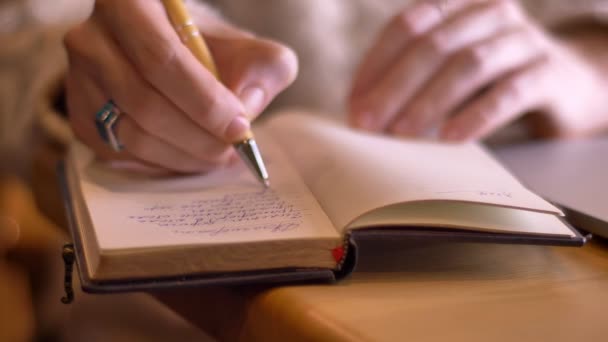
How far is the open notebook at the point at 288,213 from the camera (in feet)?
1.16

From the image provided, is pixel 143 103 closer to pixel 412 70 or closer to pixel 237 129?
pixel 237 129

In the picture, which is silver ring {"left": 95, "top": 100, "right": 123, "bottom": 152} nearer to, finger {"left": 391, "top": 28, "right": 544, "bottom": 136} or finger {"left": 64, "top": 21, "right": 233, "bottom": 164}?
finger {"left": 64, "top": 21, "right": 233, "bottom": 164}

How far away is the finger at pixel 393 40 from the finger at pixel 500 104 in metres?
0.09

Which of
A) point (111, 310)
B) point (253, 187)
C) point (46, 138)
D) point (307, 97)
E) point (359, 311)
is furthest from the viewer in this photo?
point (307, 97)

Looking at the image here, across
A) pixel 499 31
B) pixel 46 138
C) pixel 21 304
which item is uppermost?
pixel 499 31

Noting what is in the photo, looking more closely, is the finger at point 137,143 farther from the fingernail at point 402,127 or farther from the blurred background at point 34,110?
the blurred background at point 34,110

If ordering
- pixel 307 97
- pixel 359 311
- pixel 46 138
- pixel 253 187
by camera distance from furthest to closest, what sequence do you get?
pixel 307 97 → pixel 46 138 → pixel 253 187 → pixel 359 311

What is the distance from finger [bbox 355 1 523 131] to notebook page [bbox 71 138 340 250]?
5.7 inches

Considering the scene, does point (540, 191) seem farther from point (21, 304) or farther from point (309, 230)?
point (21, 304)

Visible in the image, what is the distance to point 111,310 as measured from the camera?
82 cm

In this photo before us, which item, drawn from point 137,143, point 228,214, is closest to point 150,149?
point 137,143

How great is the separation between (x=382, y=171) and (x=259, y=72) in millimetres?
121

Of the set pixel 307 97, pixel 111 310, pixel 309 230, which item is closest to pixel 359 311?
pixel 309 230

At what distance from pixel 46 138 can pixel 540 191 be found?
1.61ft
